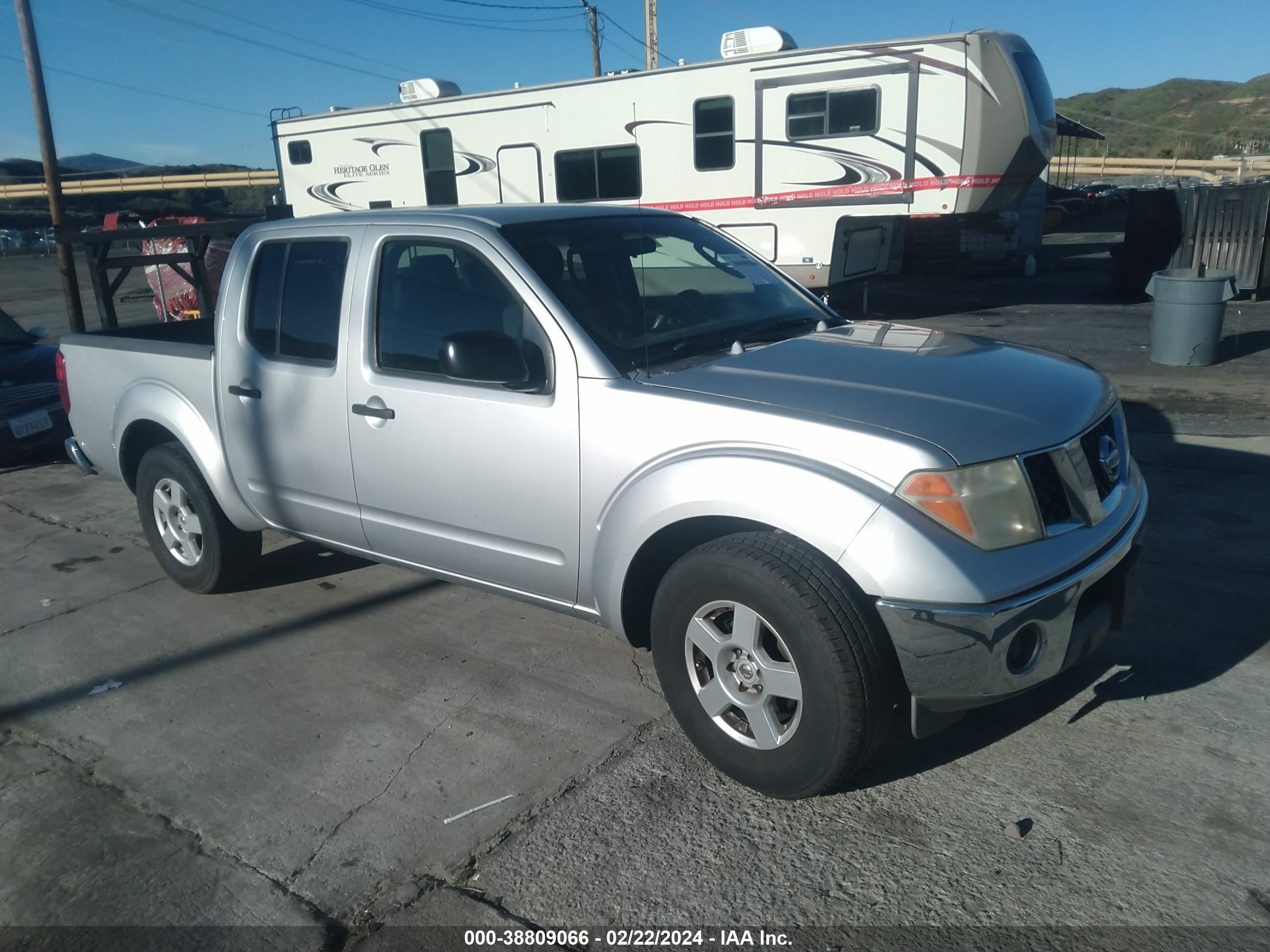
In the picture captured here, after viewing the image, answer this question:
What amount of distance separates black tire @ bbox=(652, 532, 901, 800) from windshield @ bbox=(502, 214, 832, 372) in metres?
0.85

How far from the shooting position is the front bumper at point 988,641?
2.79 metres

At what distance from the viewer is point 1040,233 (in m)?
22.0

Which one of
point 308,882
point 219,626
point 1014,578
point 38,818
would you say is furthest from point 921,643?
point 219,626

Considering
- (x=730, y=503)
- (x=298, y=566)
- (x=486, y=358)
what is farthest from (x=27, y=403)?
(x=730, y=503)

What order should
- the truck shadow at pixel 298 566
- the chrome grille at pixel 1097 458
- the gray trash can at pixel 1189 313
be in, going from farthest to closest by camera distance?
the gray trash can at pixel 1189 313, the truck shadow at pixel 298 566, the chrome grille at pixel 1097 458

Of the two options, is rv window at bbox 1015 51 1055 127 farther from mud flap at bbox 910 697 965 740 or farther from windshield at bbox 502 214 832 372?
mud flap at bbox 910 697 965 740

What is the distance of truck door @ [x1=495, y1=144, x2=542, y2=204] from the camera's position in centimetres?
1392

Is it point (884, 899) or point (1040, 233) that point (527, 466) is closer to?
point (884, 899)

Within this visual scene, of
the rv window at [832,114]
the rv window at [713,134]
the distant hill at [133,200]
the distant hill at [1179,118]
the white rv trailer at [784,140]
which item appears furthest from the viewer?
the distant hill at [1179,118]

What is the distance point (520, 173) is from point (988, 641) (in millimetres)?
12487

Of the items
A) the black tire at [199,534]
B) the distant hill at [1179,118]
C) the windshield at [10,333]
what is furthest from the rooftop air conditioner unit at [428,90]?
the distant hill at [1179,118]

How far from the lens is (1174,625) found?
14.0 feet

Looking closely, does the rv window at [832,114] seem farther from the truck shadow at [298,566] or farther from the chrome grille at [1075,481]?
the chrome grille at [1075,481]

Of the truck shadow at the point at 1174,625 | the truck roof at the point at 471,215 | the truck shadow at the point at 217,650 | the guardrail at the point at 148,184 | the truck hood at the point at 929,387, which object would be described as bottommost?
the truck shadow at the point at 217,650
